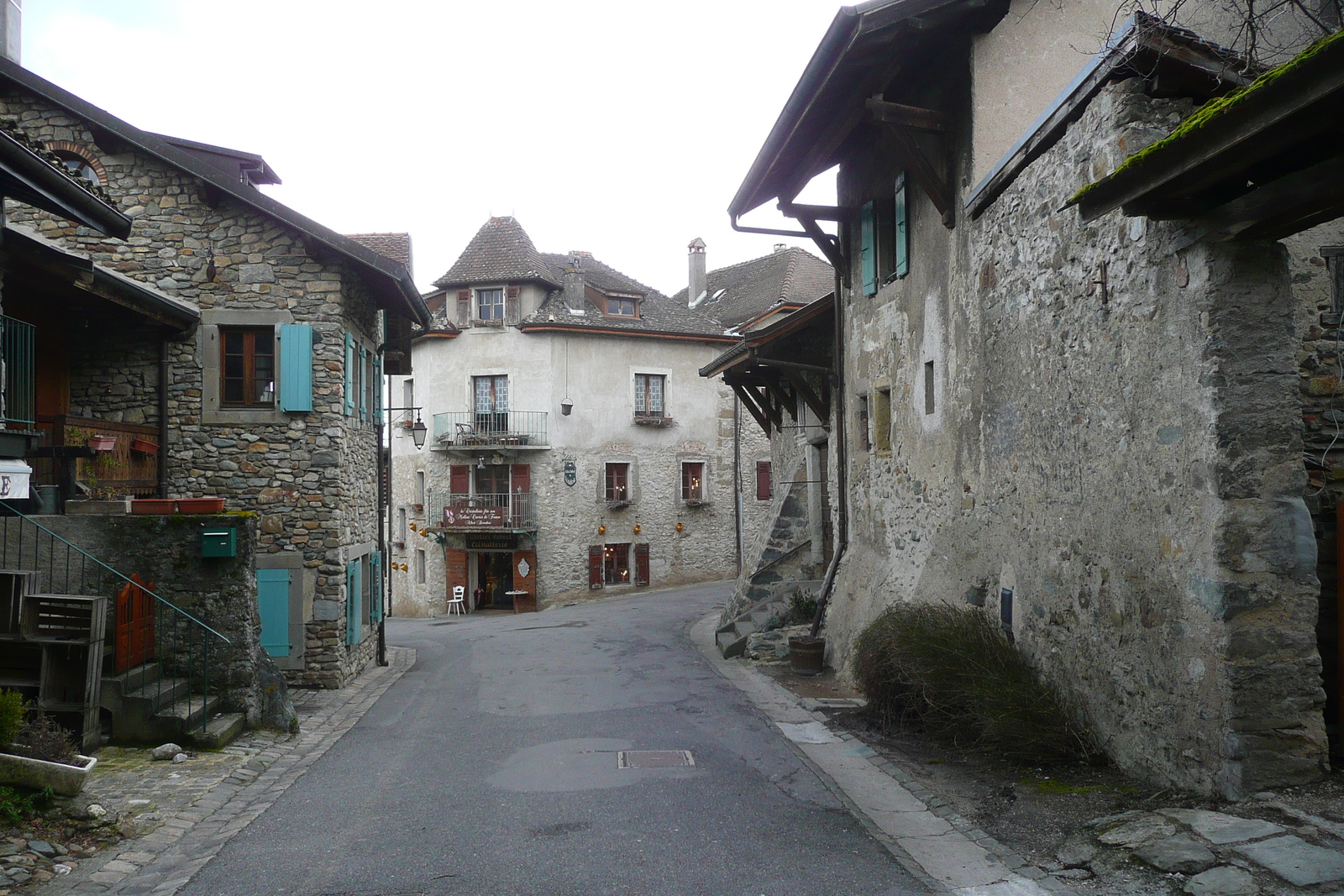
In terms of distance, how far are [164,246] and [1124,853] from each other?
12.6 meters

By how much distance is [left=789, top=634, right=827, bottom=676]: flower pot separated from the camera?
11.5 meters

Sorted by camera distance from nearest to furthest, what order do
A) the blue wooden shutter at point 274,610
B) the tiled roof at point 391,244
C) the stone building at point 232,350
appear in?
1. the blue wooden shutter at point 274,610
2. the stone building at point 232,350
3. the tiled roof at point 391,244

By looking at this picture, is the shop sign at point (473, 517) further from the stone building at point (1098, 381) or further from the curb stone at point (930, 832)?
the curb stone at point (930, 832)

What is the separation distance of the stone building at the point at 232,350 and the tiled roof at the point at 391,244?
5.14 metres

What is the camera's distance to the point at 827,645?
38.7ft

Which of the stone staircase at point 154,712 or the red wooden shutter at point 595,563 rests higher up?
the stone staircase at point 154,712

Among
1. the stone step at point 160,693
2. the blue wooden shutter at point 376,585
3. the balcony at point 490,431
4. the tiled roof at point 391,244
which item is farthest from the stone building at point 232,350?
the balcony at point 490,431

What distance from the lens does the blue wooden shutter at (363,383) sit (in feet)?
45.1

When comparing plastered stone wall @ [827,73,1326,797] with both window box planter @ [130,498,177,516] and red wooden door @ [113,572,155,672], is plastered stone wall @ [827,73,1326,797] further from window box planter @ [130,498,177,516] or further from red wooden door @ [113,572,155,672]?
window box planter @ [130,498,177,516]

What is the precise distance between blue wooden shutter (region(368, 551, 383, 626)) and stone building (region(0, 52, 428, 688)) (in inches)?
64.7

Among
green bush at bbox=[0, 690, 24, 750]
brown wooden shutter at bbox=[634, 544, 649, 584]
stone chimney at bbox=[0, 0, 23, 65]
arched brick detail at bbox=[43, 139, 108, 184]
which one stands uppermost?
stone chimney at bbox=[0, 0, 23, 65]

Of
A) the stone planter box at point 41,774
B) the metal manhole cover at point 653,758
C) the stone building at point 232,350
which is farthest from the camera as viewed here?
the stone building at point 232,350

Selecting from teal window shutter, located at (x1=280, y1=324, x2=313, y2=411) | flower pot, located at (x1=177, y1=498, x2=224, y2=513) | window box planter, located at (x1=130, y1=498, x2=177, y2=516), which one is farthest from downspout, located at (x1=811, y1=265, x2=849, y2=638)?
window box planter, located at (x1=130, y1=498, x2=177, y2=516)

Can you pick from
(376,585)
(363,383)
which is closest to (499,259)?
(363,383)
